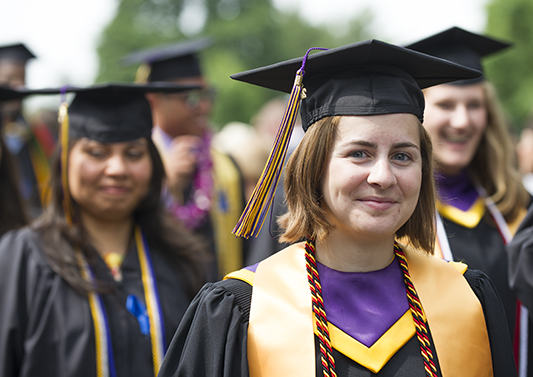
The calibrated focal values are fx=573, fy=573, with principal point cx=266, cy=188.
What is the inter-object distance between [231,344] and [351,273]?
46cm

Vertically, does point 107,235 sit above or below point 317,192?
below

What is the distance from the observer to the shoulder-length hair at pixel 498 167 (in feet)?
9.55

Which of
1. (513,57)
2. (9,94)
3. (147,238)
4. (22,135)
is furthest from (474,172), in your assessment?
(513,57)

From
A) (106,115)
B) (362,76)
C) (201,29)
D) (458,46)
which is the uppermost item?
(201,29)

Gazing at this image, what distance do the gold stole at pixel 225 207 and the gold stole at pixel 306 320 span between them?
2.47 meters

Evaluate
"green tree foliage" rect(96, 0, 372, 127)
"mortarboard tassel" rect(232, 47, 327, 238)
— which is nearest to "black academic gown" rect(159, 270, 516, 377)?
"mortarboard tassel" rect(232, 47, 327, 238)

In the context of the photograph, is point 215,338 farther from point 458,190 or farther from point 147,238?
point 458,190

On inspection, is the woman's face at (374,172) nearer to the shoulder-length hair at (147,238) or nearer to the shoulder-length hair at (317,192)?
the shoulder-length hair at (317,192)

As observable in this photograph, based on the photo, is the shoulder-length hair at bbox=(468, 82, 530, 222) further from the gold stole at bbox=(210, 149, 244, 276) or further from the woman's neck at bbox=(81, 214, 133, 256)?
the gold stole at bbox=(210, 149, 244, 276)

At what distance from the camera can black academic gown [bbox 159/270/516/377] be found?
1.75 meters

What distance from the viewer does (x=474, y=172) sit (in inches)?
123

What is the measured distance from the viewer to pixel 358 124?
69.9 inches

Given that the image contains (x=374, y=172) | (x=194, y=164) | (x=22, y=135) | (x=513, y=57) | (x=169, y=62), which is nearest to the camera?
(x=374, y=172)

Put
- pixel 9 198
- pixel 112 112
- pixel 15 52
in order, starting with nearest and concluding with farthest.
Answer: pixel 112 112 → pixel 9 198 → pixel 15 52
